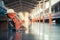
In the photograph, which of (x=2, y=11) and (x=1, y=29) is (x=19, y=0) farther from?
(x=2, y=11)

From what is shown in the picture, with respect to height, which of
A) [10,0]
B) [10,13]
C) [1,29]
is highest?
[10,0]

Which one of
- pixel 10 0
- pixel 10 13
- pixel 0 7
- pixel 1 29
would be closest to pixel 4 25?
pixel 1 29

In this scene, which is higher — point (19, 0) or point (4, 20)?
point (19, 0)

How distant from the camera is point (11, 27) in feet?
65.5

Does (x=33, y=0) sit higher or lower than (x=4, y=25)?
higher

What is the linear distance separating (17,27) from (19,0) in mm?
17767

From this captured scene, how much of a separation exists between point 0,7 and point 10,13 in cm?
328

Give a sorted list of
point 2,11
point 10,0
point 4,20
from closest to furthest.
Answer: point 2,11, point 4,20, point 10,0

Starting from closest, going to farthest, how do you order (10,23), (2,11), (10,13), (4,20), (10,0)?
Result: (2,11)
(10,13)
(4,20)
(10,23)
(10,0)

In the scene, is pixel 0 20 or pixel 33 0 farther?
pixel 33 0

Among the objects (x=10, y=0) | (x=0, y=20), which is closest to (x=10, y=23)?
(x=0, y=20)

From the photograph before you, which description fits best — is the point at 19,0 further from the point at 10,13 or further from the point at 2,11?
the point at 2,11

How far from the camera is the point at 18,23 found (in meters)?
19.6

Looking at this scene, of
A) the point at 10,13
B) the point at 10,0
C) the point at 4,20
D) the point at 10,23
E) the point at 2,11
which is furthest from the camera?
the point at 10,0
